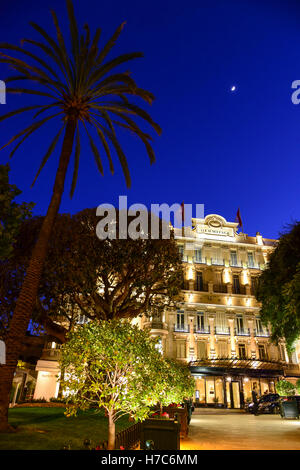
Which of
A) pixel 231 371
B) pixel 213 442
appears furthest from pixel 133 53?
pixel 231 371

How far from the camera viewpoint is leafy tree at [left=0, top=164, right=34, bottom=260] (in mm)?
10914

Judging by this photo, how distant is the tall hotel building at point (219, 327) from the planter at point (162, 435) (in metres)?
27.2

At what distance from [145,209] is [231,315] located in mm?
25945

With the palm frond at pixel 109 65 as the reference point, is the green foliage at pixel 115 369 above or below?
below

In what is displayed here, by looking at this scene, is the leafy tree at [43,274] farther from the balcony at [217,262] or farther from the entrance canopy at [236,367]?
the balcony at [217,262]

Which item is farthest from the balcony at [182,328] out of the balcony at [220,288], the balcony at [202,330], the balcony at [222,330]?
the balcony at [220,288]

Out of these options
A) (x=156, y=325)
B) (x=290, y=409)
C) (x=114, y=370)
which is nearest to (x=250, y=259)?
(x=156, y=325)

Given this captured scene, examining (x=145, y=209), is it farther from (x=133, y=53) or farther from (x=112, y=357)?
(x=112, y=357)

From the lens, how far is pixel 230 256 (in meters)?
45.6

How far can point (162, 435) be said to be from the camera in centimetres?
783

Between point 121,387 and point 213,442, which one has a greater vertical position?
point 121,387

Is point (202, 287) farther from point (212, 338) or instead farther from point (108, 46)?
point (108, 46)

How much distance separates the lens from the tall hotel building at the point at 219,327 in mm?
35688
